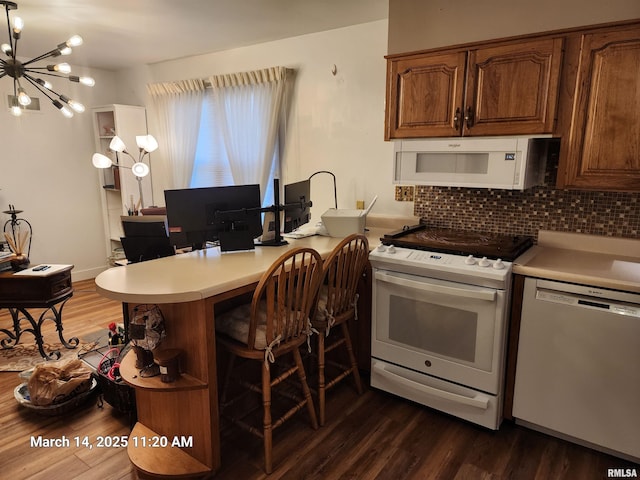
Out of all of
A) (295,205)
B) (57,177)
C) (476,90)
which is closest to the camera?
(476,90)

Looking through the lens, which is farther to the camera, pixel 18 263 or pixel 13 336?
pixel 13 336

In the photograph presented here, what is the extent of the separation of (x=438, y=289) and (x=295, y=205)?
1029 mm

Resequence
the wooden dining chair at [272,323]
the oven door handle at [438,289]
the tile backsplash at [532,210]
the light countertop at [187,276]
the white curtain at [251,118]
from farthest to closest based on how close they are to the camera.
A: the white curtain at [251,118]
the tile backsplash at [532,210]
the oven door handle at [438,289]
the wooden dining chair at [272,323]
the light countertop at [187,276]

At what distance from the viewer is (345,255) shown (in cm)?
220

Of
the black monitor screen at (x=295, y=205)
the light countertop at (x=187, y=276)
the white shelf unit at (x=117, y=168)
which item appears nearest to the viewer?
the light countertop at (x=187, y=276)

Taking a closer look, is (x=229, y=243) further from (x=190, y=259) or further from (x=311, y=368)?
(x=311, y=368)

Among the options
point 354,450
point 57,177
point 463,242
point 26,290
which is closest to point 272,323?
point 354,450

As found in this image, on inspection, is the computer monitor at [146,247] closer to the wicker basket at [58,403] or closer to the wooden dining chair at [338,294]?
the wicker basket at [58,403]

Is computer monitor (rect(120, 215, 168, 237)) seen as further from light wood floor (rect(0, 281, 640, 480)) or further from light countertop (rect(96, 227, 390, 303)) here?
light wood floor (rect(0, 281, 640, 480))

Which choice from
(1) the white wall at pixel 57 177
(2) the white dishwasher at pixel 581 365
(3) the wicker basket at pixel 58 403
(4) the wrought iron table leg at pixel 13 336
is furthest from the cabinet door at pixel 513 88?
(1) the white wall at pixel 57 177

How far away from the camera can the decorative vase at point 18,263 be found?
2955 mm

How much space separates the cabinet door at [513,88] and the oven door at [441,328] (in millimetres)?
879

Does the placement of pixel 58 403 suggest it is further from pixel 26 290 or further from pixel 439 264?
pixel 439 264

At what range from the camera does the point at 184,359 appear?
1866mm
